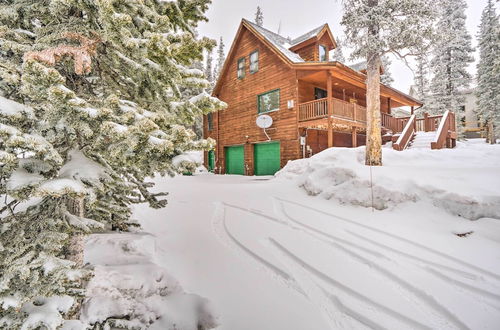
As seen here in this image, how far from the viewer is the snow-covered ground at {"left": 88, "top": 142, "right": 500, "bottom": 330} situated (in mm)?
2727

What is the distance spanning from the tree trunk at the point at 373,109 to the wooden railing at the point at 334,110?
3328 mm

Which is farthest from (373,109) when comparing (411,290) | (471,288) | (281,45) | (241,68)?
(241,68)

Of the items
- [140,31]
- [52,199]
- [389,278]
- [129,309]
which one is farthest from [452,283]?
[140,31]

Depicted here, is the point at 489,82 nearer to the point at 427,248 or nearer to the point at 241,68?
the point at 241,68

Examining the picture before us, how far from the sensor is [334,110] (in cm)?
1173

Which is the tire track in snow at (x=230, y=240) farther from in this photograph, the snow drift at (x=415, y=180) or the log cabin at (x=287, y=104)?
the log cabin at (x=287, y=104)

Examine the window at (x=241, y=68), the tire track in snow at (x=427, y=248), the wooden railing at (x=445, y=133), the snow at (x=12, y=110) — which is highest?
the window at (x=241, y=68)

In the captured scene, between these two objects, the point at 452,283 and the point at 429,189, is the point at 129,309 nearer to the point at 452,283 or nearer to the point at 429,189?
the point at 452,283

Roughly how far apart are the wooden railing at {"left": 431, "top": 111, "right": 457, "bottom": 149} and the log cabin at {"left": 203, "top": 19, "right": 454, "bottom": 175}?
0.23 metres

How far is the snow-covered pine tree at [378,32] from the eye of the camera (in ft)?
25.6

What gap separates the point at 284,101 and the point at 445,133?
8.67 m

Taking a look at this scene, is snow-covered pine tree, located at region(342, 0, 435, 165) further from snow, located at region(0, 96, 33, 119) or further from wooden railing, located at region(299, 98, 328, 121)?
snow, located at region(0, 96, 33, 119)

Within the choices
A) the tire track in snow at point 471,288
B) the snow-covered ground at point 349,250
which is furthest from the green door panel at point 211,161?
the tire track in snow at point 471,288

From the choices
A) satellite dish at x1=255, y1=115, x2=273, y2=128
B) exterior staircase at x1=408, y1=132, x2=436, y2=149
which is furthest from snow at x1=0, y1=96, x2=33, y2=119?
exterior staircase at x1=408, y1=132, x2=436, y2=149
